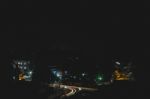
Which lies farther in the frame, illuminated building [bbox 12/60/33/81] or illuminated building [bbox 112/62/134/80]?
illuminated building [bbox 112/62/134/80]

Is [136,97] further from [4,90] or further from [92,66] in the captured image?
[92,66]

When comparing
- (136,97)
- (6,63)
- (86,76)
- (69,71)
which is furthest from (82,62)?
(136,97)

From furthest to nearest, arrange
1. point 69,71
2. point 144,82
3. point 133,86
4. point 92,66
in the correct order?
point 69,71 → point 92,66 → point 133,86 → point 144,82

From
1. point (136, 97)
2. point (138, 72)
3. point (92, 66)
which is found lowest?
point (136, 97)

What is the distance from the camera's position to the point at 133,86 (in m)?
32.7

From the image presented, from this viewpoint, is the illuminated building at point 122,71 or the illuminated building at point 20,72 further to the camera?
the illuminated building at point 122,71

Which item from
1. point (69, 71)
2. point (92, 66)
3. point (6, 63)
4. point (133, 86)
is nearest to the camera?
point (133, 86)

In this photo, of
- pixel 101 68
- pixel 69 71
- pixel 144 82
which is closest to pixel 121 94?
pixel 144 82

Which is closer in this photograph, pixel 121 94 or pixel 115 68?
pixel 121 94

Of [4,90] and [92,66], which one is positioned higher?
[92,66]

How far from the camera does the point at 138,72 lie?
103 ft

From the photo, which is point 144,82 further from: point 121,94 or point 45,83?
point 45,83

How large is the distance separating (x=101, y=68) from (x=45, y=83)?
4291cm

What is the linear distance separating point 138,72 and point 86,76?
65164 mm
